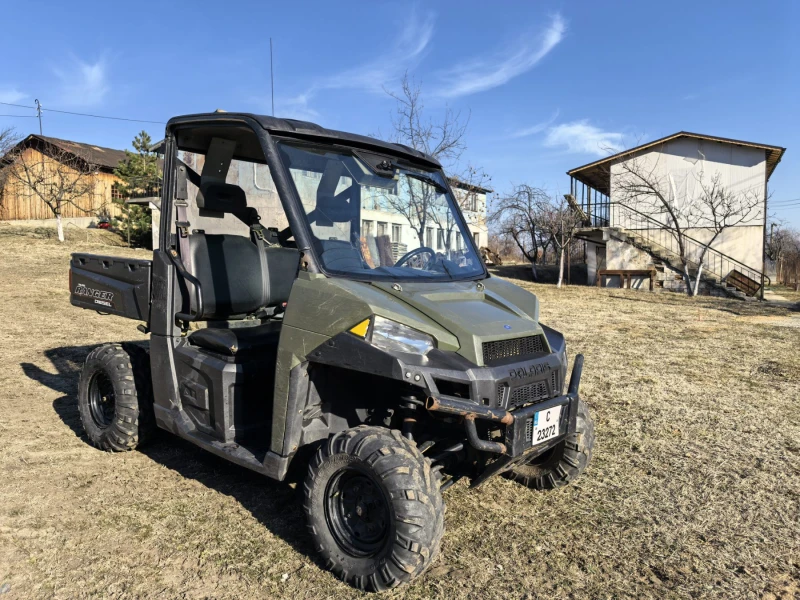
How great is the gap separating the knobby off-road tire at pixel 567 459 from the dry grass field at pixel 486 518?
0.12 m

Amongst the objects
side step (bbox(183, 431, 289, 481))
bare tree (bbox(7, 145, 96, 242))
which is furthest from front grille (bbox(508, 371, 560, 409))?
bare tree (bbox(7, 145, 96, 242))

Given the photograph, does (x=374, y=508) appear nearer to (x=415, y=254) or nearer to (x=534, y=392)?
(x=534, y=392)

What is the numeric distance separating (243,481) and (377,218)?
7.26 ft

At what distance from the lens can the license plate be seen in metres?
3.13

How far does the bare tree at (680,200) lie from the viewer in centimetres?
2770

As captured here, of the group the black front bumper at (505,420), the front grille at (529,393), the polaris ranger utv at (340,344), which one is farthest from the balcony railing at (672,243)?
the black front bumper at (505,420)

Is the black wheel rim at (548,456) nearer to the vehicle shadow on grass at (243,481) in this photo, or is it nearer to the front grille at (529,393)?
the front grille at (529,393)

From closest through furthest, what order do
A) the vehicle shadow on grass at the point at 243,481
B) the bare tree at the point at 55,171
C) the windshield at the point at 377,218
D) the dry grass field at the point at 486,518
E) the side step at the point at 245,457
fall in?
the dry grass field at the point at 486,518
the side step at the point at 245,457
the windshield at the point at 377,218
the vehicle shadow on grass at the point at 243,481
the bare tree at the point at 55,171

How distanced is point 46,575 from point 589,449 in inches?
132

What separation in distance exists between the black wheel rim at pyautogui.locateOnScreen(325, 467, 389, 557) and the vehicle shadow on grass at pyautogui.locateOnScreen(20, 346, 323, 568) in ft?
0.88

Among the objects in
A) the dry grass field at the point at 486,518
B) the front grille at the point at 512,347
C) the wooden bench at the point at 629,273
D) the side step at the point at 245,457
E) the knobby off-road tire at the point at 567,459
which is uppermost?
the front grille at the point at 512,347

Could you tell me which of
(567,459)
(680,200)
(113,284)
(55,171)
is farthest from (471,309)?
(55,171)

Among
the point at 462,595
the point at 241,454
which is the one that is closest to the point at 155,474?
the point at 241,454

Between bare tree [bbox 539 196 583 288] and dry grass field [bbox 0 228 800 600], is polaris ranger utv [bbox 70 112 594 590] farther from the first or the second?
bare tree [bbox 539 196 583 288]
